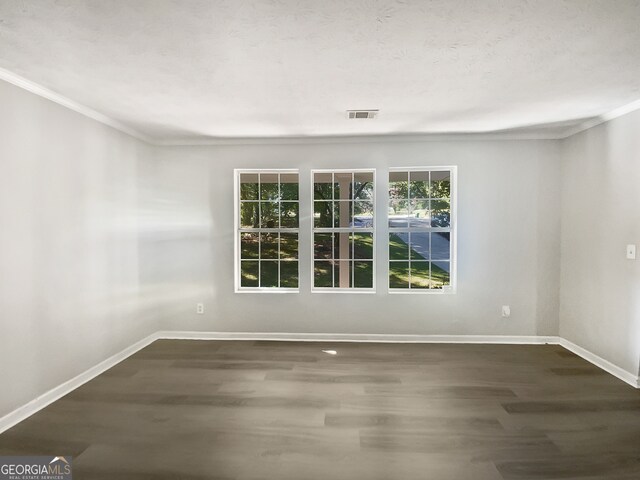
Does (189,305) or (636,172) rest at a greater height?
(636,172)

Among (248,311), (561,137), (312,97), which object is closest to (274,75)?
(312,97)

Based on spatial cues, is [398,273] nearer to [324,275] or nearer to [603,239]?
[324,275]

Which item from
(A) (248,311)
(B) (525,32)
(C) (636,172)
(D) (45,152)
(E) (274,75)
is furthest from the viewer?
(A) (248,311)

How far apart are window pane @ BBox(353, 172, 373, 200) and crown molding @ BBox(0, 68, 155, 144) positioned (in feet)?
9.06

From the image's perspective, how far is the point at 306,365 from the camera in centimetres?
349

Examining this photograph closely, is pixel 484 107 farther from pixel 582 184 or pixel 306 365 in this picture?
pixel 306 365

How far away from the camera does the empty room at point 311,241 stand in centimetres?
196

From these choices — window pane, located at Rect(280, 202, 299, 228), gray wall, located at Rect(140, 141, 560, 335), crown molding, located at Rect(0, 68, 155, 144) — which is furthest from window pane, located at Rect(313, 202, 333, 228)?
crown molding, located at Rect(0, 68, 155, 144)

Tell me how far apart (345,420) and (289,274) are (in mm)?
11436

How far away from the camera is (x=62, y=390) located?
113 inches

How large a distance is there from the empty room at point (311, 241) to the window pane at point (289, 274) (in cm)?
785

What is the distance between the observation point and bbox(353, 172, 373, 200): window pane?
4680mm

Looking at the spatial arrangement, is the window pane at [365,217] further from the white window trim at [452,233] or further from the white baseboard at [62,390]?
the white baseboard at [62,390]

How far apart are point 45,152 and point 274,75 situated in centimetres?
199
